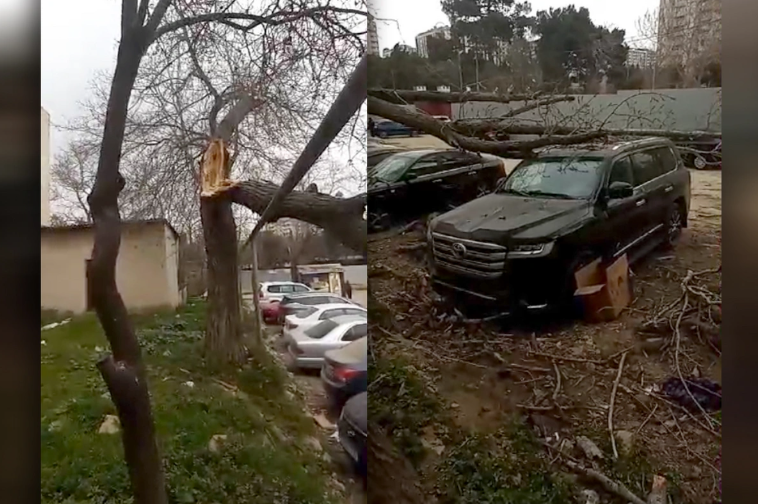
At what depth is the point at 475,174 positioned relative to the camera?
290 cm

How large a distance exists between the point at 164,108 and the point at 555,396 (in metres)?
1.90

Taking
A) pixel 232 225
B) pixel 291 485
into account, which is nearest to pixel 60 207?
pixel 232 225

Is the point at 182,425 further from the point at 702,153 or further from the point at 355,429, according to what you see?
the point at 702,153

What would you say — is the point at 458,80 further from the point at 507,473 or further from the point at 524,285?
the point at 507,473

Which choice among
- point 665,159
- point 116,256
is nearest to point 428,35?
point 665,159

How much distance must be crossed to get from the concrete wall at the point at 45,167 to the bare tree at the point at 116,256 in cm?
16

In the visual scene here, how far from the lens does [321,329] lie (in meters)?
2.84

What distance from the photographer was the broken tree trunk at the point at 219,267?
2793 mm

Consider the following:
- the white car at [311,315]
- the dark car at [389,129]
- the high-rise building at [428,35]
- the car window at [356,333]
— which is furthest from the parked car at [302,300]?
the high-rise building at [428,35]

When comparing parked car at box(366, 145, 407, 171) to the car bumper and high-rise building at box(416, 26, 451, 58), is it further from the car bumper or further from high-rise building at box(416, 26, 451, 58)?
the car bumper

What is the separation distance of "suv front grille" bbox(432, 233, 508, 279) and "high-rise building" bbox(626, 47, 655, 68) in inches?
34.3

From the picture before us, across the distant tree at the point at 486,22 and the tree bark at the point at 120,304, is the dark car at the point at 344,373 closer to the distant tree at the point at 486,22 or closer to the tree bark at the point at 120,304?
the tree bark at the point at 120,304

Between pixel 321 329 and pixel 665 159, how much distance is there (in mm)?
1506
